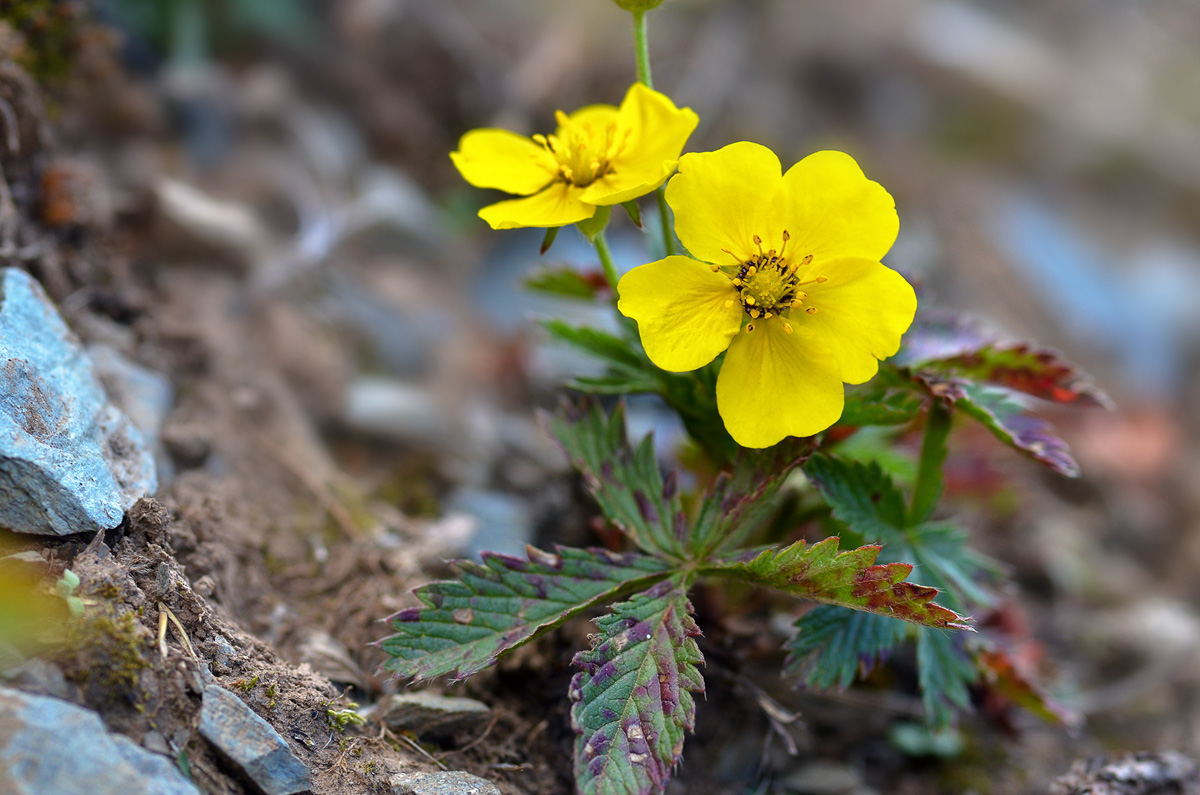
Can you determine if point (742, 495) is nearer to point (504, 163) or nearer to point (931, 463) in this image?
point (931, 463)

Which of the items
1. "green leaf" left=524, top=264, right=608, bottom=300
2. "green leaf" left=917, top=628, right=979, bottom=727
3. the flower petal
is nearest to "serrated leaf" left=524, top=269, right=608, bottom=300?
"green leaf" left=524, top=264, right=608, bottom=300

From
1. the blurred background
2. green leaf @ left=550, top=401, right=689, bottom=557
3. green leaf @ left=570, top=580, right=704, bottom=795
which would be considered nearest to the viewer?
green leaf @ left=570, top=580, right=704, bottom=795

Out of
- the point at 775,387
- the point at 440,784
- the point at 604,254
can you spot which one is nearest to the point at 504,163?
the point at 604,254

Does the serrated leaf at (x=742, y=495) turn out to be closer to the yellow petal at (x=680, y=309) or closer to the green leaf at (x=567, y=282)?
the yellow petal at (x=680, y=309)

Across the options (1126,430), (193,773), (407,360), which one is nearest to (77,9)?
(407,360)

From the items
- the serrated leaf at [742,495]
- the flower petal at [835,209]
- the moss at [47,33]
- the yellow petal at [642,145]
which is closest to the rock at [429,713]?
the serrated leaf at [742,495]

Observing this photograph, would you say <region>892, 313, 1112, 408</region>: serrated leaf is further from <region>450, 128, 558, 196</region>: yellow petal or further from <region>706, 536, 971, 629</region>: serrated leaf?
<region>450, 128, 558, 196</region>: yellow petal
